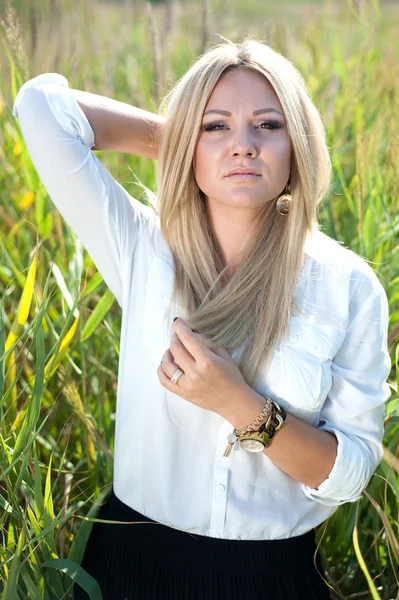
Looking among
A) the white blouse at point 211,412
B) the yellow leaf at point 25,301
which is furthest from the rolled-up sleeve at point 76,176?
the yellow leaf at point 25,301

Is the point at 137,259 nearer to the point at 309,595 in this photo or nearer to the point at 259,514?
the point at 259,514

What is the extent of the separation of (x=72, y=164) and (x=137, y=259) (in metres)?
0.21

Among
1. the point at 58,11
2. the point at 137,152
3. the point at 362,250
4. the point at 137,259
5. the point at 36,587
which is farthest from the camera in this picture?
the point at 58,11

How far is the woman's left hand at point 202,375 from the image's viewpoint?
4.09 feet

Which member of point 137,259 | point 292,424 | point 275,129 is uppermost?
point 275,129

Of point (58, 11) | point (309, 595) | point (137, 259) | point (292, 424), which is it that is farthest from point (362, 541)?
point (58, 11)

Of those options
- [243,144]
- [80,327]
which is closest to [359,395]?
[243,144]

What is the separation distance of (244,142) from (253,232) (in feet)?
0.63

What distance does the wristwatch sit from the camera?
129 centimetres

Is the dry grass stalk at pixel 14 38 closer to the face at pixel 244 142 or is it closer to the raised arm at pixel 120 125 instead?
the raised arm at pixel 120 125

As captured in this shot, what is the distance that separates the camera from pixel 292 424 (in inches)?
51.2

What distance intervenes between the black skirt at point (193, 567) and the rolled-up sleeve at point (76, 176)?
486 millimetres

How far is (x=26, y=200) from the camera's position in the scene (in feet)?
7.13

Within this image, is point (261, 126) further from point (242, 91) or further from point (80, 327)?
point (80, 327)
